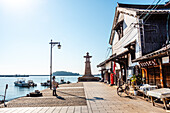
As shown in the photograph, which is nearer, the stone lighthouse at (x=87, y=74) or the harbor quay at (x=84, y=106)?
the harbor quay at (x=84, y=106)

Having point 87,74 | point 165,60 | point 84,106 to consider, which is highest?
point 165,60

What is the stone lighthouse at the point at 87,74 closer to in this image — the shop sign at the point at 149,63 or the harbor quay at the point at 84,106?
the shop sign at the point at 149,63

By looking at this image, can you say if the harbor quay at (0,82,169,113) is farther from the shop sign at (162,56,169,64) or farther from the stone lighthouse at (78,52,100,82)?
the stone lighthouse at (78,52,100,82)

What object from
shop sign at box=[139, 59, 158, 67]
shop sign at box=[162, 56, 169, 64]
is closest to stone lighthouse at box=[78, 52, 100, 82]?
shop sign at box=[139, 59, 158, 67]

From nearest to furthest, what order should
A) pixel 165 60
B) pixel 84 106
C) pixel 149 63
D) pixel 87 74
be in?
pixel 84 106 → pixel 165 60 → pixel 149 63 → pixel 87 74

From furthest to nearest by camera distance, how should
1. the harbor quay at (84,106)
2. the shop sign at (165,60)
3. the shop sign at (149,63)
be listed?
the shop sign at (149,63)
the shop sign at (165,60)
the harbor quay at (84,106)

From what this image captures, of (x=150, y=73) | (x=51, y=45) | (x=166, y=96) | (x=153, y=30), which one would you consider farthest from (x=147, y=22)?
(x=51, y=45)

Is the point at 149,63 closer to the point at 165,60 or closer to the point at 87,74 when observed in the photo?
the point at 165,60

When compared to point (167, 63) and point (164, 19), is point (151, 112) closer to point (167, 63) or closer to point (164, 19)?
point (167, 63)

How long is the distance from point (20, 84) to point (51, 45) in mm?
47092

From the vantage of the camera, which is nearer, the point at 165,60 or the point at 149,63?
the point at 165,60

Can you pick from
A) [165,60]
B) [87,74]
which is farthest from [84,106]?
[87,74]

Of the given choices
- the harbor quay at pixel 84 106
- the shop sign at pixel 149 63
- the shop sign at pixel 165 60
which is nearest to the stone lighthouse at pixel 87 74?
the shop sign at pixel 149 63

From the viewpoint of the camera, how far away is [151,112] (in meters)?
6.32
